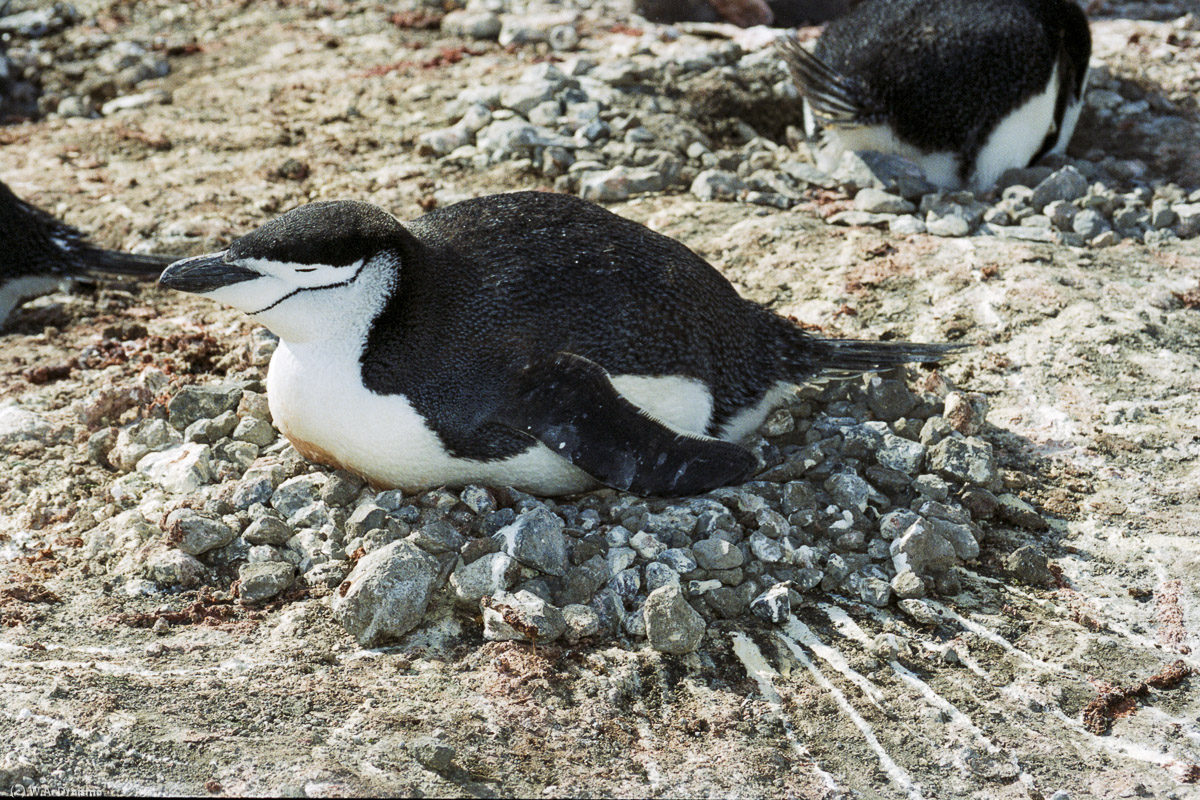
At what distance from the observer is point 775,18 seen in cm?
856

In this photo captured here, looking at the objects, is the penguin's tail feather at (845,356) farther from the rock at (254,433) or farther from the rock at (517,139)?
the rock at (517,139)

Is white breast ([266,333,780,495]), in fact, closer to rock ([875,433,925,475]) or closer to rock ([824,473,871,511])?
rock ([824,473,871,511])

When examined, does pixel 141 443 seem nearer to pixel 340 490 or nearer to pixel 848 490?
pixel 340 490

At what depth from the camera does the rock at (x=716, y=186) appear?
543cm

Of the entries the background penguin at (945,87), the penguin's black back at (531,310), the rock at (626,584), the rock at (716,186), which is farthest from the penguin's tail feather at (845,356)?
the background penguin at (945,87)

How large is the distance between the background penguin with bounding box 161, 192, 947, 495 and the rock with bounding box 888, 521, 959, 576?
492mm

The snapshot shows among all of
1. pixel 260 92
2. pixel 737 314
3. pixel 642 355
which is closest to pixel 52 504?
pixel 642 355

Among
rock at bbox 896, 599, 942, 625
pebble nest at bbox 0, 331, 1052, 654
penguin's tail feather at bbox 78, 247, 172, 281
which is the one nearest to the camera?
pebble nest at bbox 0, 331, 1052, 654

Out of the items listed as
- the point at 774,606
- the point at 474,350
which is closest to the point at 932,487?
the point at 774,606

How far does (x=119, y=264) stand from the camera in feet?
16.6

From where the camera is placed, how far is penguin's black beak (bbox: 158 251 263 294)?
3.18 m

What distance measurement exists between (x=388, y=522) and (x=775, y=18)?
21.4 feet

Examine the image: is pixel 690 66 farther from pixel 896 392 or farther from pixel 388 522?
pixel 388 522

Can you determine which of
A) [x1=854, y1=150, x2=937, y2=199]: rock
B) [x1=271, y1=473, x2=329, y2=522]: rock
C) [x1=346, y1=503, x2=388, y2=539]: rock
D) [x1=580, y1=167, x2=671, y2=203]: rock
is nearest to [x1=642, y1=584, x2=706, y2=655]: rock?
[x1=346, y1=503, x2=388, y2=539]: rock
